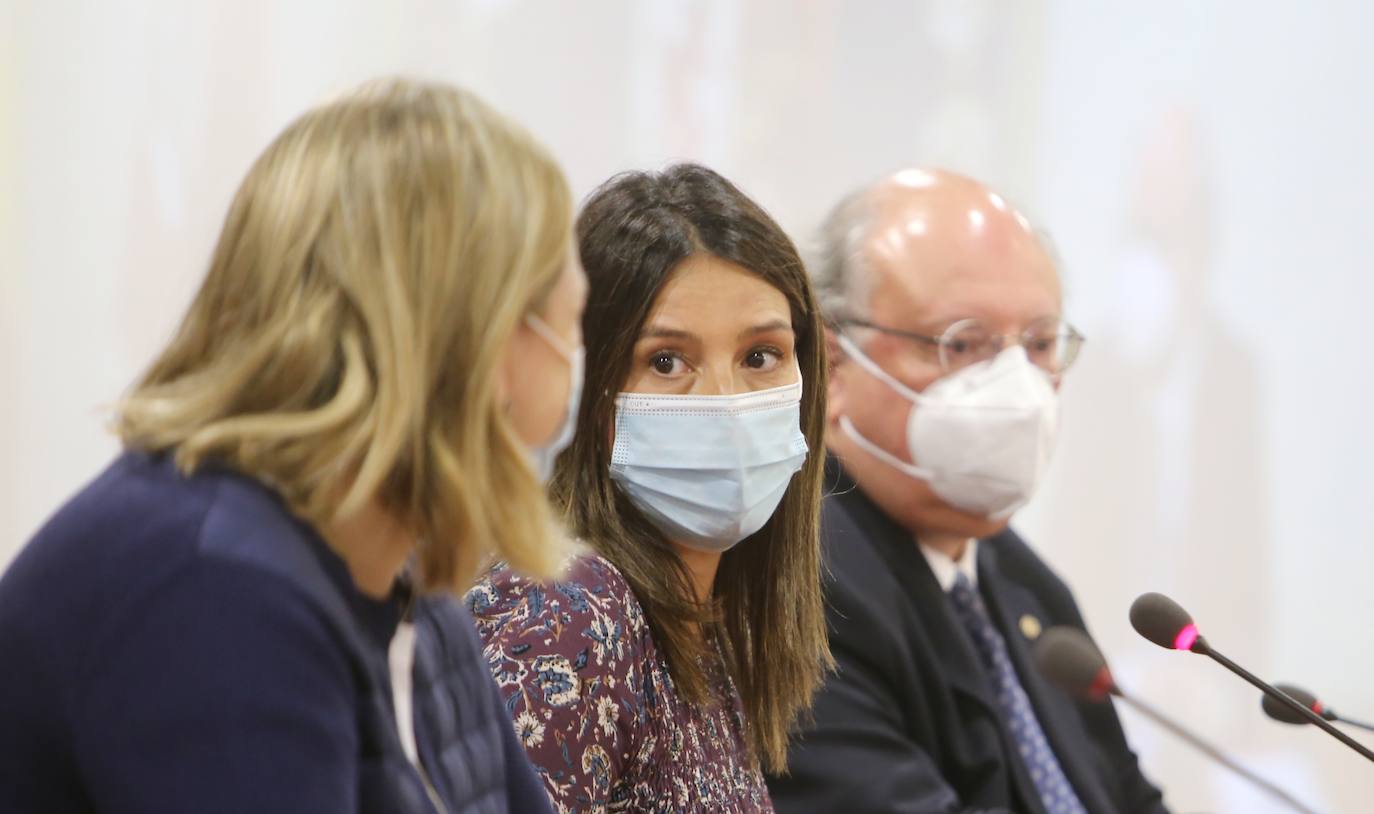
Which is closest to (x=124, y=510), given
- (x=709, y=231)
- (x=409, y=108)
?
(x=409, y=108)

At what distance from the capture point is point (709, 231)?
198 centimetres

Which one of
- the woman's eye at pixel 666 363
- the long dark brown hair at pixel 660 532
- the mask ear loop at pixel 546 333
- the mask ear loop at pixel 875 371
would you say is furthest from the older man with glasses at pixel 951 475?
the mask ear loop at pixel 546 333

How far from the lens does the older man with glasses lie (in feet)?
8.11

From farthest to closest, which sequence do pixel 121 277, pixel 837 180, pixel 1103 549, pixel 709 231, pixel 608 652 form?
pixel 1103 549, pixel 837 180, pixel 121 277, pixel 709 231, pixel 608 652

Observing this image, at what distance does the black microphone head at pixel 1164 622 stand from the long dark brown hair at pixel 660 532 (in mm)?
450

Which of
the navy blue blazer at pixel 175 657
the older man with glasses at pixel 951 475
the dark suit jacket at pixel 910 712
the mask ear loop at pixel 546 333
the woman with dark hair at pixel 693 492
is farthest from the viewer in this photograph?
the older man with glasses at pixel 951 475

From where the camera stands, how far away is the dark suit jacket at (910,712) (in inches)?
89.4

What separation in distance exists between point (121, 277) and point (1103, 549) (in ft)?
8.35

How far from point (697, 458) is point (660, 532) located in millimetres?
122

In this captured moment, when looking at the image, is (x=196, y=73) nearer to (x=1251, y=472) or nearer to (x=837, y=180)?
(x=837, y=180)

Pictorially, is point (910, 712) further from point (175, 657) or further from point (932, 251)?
point (175, 657)

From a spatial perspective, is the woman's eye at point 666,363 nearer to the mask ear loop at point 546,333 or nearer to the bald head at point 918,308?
the mask ear loop at point 546,333

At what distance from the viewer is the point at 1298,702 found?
1.88m

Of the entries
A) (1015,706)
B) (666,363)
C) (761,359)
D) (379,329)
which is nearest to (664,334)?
(666,363)
